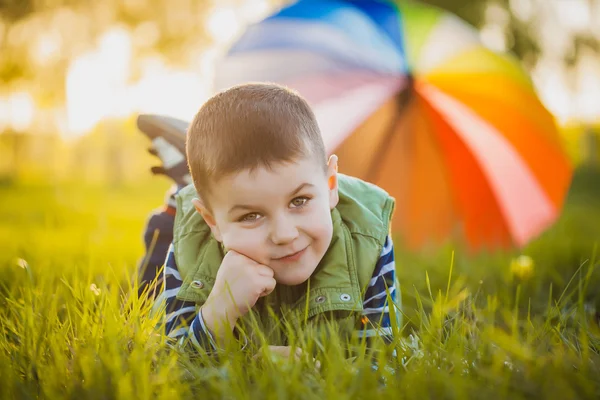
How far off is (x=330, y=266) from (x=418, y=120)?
248 centimetres

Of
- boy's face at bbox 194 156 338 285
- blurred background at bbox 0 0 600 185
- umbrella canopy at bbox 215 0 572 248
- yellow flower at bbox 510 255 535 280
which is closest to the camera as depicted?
boy's face at bbox 194 156 338 285

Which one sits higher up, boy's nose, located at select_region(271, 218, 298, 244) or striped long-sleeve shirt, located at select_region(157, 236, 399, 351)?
boy's nose, located at select_region(271, 218, 298, 244)

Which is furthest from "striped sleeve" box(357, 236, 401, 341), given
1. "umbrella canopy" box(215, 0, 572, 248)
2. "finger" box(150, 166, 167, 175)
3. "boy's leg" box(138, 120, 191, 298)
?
"umbrella canopy" box(215, 0, 572, 248)

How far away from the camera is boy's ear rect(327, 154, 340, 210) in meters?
1.83

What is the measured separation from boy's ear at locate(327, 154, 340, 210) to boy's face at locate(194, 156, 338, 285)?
47 mm

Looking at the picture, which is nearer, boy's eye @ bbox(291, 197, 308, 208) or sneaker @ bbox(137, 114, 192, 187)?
boy's eye @ bbox(291, 197, 308, 208)

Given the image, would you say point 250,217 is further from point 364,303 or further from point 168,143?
point 168,143

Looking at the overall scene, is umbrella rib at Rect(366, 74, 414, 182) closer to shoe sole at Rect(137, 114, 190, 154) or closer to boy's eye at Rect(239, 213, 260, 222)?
shoe sole at Rect(137, 114, 190, 154)

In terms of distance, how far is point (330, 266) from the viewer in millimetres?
1869

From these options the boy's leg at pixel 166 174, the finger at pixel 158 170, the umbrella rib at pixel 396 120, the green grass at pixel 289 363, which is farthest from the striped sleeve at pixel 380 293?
the umbrella rib at pixel 396 120

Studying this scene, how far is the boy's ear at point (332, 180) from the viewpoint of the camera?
5.99 ft

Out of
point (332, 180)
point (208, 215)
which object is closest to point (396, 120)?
point (332, 180)

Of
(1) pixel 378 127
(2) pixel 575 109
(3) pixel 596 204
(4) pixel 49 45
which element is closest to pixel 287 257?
(1) pixel 378 127

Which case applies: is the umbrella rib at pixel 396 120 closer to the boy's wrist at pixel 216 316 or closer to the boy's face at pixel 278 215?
the boy's face at pixel 278 215
